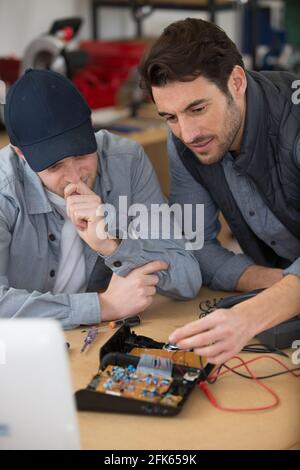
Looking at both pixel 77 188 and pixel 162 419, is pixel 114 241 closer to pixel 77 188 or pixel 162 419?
pixel 77 188

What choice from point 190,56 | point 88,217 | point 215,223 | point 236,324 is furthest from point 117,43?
point 236,324

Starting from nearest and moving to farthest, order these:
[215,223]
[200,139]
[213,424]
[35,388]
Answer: [35,388]
[213,424]
[200,139]
[215,223]

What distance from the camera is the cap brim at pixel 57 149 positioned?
144 centimetres

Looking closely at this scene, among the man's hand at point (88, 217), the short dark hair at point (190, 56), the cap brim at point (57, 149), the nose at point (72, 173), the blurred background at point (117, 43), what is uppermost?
the short dark hair at point (190, 56)

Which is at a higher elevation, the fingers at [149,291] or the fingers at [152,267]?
the fingers at [152,267]

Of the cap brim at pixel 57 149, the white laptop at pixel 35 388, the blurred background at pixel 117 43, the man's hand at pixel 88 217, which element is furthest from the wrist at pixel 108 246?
the blurred background at pixel 117 43

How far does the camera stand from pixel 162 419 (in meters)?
1.10

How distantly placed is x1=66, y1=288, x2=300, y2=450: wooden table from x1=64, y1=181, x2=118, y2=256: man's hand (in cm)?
31

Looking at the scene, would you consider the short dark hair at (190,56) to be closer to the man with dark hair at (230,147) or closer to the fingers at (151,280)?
the man with dark hair at (230,147)

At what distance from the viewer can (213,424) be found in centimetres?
108

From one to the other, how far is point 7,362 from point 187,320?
2.31 ft

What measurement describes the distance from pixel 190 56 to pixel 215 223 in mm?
472

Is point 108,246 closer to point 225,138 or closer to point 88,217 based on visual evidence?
point 88,217
